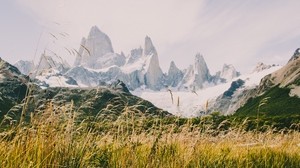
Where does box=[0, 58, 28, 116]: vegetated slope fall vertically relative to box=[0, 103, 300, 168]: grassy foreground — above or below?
above

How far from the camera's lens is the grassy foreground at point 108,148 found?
6.39 metres

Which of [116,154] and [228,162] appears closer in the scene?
[116,154]

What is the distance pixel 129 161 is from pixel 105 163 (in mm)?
666

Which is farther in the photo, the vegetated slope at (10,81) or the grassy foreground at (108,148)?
the vegetated slope at (10,81)

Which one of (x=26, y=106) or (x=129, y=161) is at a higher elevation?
(x=26, y=106)

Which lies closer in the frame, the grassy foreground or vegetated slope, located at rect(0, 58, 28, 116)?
the grassy foreground

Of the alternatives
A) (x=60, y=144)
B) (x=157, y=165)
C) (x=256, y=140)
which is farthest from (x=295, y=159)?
(x=60, y=144)

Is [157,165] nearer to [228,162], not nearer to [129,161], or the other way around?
[129,161]

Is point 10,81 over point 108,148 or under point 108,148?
over

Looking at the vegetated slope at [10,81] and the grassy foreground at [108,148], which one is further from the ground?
the vegetated slope at [10,81]

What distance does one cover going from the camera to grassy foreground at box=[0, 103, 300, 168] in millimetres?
6391

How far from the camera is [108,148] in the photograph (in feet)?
29.9

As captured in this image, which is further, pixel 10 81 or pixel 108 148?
pixel 10 81

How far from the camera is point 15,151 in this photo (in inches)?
244
